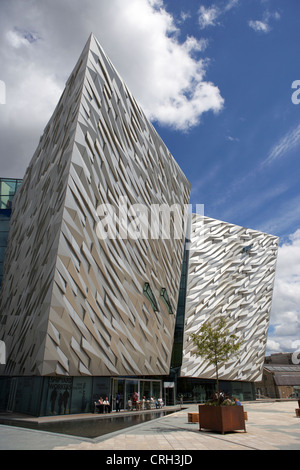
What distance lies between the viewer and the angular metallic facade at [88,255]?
59.7 feet

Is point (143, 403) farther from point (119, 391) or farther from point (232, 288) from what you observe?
point (232, 288)

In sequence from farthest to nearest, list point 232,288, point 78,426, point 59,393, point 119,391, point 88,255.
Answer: point 232,288
point 119,391
point 88,255
point 59,393
point 78,426

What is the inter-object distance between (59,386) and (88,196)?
11.5 m

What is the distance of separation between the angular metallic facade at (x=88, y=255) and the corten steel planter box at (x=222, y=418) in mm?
8705

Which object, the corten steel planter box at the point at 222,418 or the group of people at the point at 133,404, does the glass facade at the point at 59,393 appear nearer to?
the group of people at the point at 133,404

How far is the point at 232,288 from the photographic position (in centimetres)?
4416

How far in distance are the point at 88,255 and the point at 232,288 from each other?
1150 inches

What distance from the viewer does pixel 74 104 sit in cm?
2261

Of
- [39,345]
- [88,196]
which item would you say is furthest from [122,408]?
[88,196]

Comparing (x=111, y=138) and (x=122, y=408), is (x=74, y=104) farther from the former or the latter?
(x=122, y=408)

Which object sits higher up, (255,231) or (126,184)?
(255,231)

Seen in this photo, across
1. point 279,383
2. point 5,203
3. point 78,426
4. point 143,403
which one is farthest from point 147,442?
point 279,383

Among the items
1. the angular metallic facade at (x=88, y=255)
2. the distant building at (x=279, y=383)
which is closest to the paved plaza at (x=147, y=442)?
the angular metallic facade at (x=88, y=255)

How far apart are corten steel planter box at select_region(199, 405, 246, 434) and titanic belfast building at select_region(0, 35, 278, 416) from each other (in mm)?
8740
